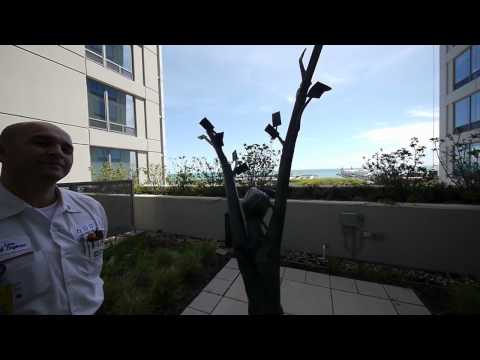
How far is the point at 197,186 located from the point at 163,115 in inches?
365

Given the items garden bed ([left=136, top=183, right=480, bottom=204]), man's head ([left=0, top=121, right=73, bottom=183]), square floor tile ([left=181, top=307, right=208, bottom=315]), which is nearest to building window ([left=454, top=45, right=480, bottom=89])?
garden bed ([left=136, top=183, right=480, bottom=204])

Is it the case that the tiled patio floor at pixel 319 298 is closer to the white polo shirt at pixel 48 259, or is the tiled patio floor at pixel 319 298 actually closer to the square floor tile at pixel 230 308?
the square floor tile at pixel 230 308

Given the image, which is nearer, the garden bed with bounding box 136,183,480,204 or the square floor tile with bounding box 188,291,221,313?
the square floor tile with bounding box 188,291,221,313

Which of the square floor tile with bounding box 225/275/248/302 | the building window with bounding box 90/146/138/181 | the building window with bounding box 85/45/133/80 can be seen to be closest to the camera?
the square floor tile with bounding box 225/275/248/302

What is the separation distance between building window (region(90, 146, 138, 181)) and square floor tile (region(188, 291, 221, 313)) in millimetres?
5561

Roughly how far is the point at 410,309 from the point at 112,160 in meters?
10.3

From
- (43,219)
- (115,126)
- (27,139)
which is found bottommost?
(43,219)

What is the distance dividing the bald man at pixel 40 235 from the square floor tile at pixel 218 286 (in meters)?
1.68

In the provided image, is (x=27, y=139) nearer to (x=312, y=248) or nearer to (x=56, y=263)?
(x=56, y=263)

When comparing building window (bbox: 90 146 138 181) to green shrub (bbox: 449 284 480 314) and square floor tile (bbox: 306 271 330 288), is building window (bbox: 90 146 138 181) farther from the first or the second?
green shrub (bbox: 449 284 480 314)

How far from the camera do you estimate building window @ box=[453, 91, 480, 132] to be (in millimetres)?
9570

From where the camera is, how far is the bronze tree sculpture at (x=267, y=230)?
131 cm

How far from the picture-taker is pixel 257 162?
14.8ft
